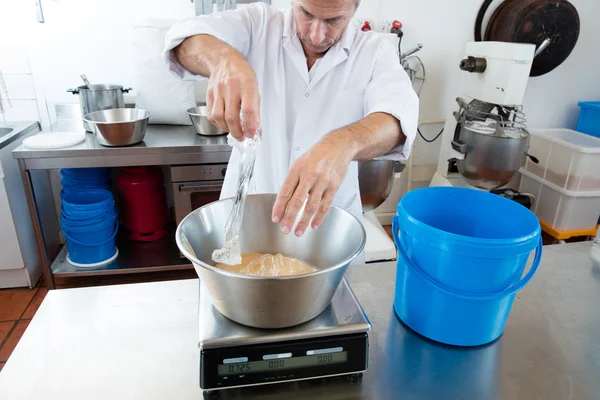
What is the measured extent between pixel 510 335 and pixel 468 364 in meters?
0.16

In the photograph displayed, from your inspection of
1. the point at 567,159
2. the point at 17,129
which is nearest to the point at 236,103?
the point at 17,129

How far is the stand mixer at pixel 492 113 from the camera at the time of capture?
2328 mm

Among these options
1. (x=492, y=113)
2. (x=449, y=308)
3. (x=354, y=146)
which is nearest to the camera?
(x=449, y=308)

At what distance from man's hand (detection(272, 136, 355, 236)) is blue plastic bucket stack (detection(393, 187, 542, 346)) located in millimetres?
159

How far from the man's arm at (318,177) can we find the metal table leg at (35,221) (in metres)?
1.84

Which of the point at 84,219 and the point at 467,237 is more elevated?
the point at 467,237

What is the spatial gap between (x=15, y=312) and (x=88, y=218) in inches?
25.1

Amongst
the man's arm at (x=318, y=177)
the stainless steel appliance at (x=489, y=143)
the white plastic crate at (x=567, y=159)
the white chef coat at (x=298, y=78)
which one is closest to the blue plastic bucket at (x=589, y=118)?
the white plastic crate at (x=567, y=159)

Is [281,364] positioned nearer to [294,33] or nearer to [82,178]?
[294,33]

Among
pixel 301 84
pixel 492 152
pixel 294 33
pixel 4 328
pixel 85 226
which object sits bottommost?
pixel 4 328

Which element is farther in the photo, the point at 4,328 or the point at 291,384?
the point at 4,328

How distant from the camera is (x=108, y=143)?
2105mm

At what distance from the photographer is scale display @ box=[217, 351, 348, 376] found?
0.70 meters

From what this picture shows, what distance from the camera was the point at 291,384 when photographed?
2.53 feet
